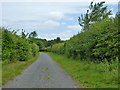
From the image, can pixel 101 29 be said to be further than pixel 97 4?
No

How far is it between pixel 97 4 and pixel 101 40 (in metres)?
19.4

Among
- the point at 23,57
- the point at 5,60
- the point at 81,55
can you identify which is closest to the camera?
the point at 5,60

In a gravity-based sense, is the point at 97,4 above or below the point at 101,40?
above

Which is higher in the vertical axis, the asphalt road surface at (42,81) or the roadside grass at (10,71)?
the roadside grass at (10,71)

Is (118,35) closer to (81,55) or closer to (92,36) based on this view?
(92,36)

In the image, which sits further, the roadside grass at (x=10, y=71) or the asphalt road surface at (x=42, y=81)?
the roadside grass at (x=10, y=71)

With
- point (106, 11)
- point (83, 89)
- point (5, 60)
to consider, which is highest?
point (106, 11)

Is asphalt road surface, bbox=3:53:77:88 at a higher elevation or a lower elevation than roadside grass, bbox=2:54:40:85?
lower

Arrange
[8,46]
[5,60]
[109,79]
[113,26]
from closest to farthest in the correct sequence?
[109,79]
[113,26]
[5,60]
[8,46]

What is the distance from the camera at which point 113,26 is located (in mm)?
11797

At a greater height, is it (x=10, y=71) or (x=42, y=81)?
(x=10, y=71)

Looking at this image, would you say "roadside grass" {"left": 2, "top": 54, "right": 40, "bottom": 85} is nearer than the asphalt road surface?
No

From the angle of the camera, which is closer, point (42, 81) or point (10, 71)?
point (42, 81)

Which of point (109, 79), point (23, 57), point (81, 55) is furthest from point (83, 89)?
point (23, 57)
